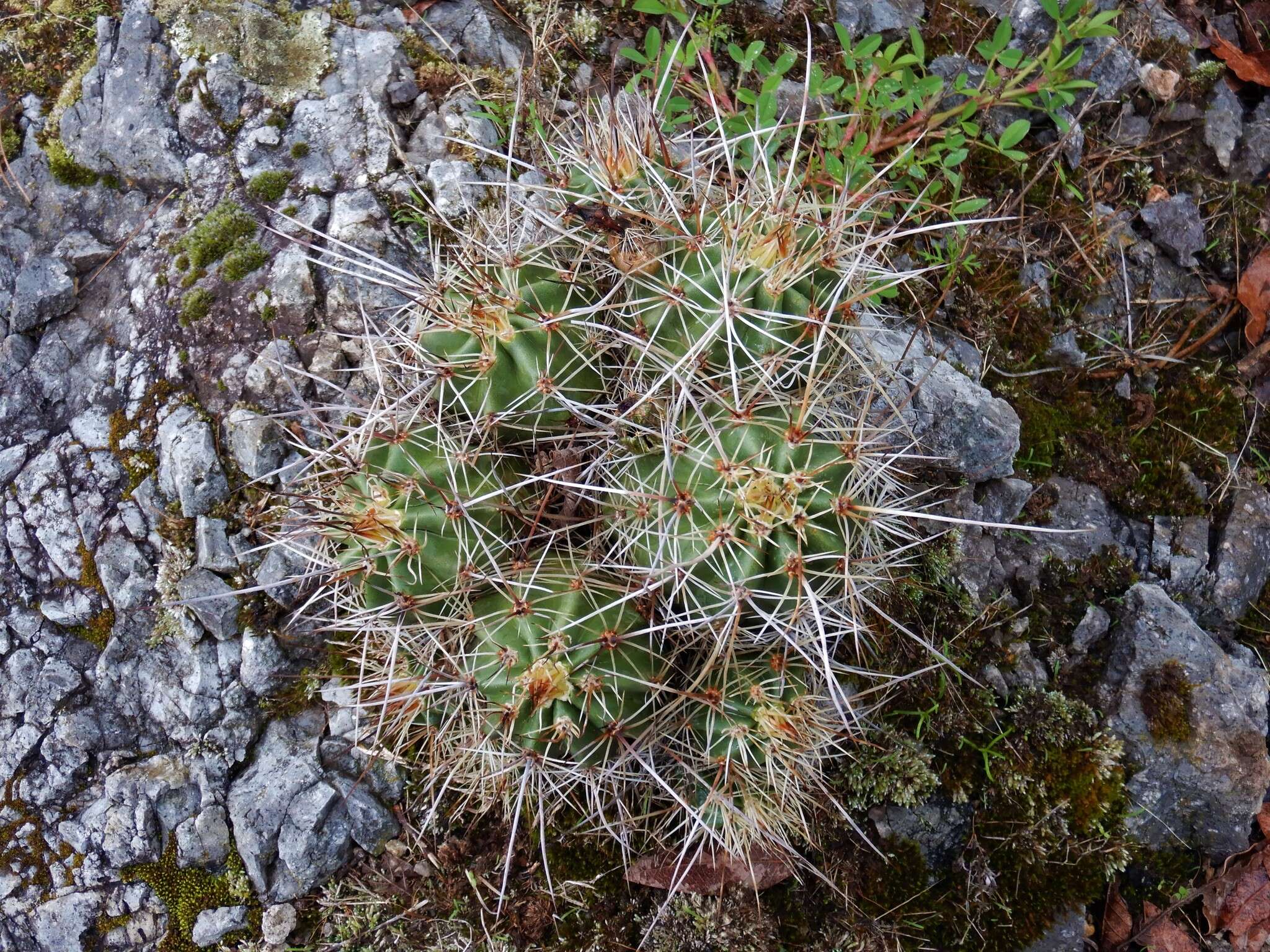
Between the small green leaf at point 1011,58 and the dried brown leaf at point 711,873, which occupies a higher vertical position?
the small green leaf at point 1011,58

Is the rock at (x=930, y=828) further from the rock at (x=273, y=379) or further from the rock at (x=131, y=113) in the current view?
the rock at (x=131, y=113)

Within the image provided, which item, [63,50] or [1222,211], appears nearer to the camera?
[63,50]

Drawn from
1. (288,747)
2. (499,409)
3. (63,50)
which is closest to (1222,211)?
(499,409)

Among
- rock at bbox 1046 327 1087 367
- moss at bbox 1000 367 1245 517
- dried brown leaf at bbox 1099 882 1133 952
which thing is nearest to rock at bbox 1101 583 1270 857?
dried brown leaf at bbox 1099 882 1133 952

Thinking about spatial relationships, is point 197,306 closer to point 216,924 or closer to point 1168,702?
point 216,924

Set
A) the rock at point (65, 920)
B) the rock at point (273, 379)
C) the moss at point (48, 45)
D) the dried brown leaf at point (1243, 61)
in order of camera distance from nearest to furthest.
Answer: the rock at point (65, 920)
the rock at point (273, 379)
the moss at point (48, 45)
the dried brown leaf at point (1243, 61)

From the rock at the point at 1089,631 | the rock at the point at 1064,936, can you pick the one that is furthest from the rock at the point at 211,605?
the rock at the point at 1089,631

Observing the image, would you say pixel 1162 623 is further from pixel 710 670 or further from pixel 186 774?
pixel 186 774
